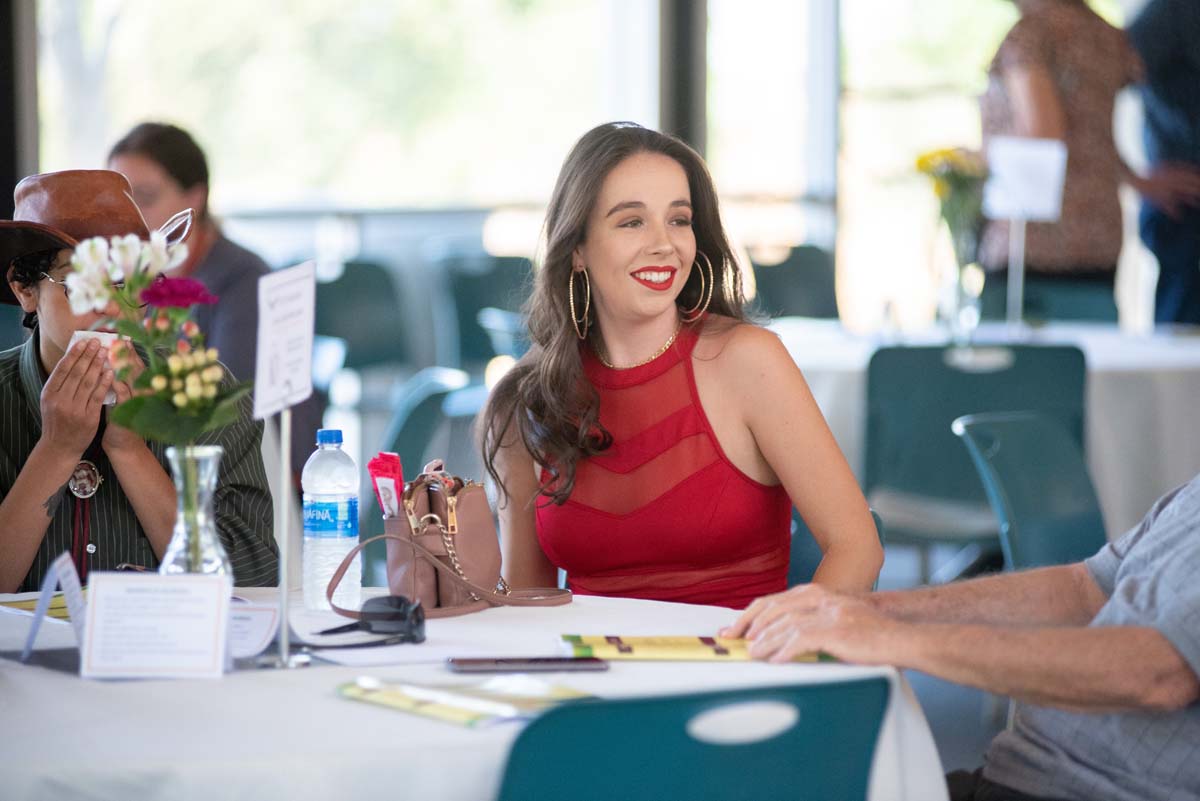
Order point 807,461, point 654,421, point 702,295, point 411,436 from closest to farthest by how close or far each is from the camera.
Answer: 1. point 807,461
2. point 654,421
3. point 702,295
4. point 411,436

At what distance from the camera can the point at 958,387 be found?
11.9 ft

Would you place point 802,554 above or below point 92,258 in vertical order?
below

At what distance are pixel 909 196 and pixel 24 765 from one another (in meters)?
6.90

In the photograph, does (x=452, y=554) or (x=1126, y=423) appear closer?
(x=452, y=554)

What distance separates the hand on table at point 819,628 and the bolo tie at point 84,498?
0.96m

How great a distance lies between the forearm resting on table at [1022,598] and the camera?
1.85 meters

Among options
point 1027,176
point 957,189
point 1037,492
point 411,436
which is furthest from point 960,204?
point 411,436

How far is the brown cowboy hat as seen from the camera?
201 centimetres

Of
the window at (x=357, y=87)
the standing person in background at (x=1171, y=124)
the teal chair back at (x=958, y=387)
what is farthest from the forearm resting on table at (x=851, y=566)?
the window at (x=357, y=87)

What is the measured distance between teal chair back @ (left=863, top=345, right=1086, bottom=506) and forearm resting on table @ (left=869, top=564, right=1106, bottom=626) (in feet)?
A: 5.50

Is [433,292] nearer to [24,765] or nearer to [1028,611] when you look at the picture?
[1028,611]

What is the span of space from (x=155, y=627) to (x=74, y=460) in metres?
0.54

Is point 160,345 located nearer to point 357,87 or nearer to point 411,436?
point 411,436

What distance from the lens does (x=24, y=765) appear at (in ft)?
4.07
